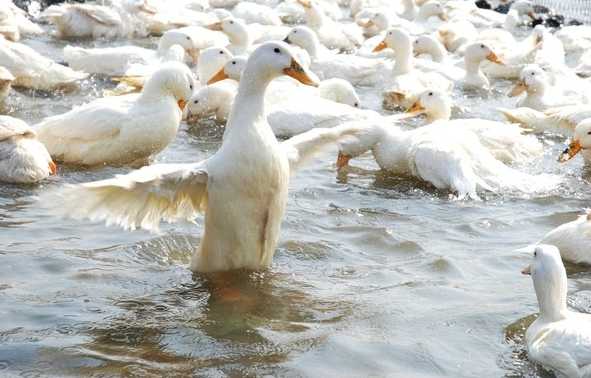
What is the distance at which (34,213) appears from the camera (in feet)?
23.4

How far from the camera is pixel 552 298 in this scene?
17.3ft

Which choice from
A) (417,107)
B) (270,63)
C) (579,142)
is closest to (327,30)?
(417,107)

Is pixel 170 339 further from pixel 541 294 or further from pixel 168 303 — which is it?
pixel 541 294

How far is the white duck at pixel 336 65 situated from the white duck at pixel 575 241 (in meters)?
6.10

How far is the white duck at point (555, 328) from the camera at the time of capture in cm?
482

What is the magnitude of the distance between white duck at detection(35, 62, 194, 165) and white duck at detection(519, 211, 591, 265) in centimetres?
312

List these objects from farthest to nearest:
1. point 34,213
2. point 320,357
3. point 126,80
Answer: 1. point 126,80
2. point 34,213
3. point 320,357

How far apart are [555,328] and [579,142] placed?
391cm

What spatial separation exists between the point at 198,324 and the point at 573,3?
16.8 m

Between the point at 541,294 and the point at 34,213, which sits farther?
the point at 34,213

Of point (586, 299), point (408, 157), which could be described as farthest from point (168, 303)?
point (408, 157)

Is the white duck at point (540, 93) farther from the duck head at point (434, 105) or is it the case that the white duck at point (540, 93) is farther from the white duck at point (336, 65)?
the white duck at point (336, 65)

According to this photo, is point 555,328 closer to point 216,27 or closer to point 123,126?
point 123,126

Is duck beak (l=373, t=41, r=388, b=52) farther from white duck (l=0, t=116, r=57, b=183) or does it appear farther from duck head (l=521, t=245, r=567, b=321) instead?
duck head (l=521, t=245, r=567, b=321)
